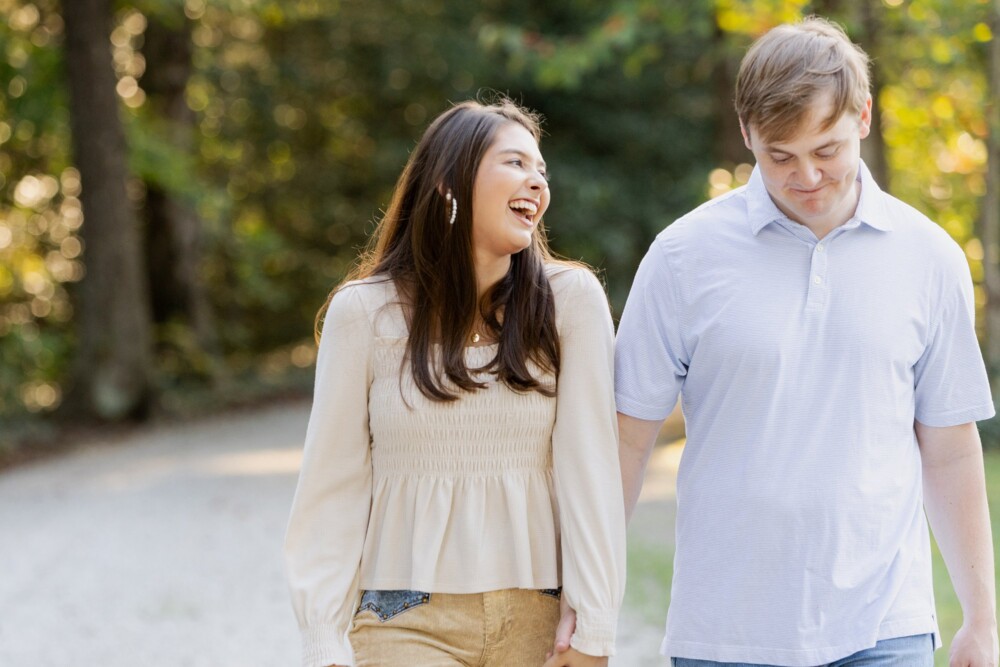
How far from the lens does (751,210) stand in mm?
3043

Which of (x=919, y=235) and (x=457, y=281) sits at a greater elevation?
(x=919, y=235)

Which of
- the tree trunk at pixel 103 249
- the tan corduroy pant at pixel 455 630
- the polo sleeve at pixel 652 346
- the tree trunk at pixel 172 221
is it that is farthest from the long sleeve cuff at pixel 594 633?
the tree trunk at pixel 172 221

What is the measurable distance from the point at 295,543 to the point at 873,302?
140 cm

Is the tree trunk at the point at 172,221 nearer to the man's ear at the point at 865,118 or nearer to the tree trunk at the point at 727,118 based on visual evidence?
the tree trunk at the point at 727,118

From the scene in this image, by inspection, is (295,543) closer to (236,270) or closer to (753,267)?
(753,267)

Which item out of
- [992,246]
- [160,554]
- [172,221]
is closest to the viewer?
[160,554]

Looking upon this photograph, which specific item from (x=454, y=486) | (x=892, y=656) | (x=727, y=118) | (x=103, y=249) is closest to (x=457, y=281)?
(x=454, y=486)

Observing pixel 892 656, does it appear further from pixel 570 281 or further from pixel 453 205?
pixel 453 205

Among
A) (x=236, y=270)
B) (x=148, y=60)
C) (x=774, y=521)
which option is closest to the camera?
(x=774, y=521)

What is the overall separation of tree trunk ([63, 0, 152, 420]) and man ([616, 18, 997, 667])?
1348 cm

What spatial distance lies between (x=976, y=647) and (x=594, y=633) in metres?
0.85

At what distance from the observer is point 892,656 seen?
2873 millimetres

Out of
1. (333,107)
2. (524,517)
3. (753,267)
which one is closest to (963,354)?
(753,267)

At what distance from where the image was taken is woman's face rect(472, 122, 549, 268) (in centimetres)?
314
